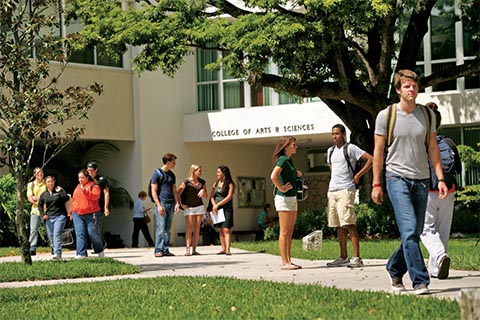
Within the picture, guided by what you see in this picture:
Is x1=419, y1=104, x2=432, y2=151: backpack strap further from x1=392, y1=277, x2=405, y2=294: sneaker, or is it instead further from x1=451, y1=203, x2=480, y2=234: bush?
x1=451, y1=203, x2=480, y2=234: bush

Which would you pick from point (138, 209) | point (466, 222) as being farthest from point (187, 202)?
point (138, 209)

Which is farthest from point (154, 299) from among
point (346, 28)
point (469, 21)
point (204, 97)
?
point (204, 97)

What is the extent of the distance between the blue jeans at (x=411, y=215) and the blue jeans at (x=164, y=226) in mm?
10387

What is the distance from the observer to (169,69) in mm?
24016

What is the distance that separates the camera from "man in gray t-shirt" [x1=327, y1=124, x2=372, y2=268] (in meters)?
14.7

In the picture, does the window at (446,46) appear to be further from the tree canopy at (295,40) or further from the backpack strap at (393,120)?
the backpack strap at (393,120)

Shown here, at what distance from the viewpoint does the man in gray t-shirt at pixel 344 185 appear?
579 inches

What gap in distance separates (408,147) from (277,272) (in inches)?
191

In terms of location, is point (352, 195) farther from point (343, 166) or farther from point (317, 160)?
point (317, 160)

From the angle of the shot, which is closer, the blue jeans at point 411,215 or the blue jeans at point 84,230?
the blue jeans at point 411,215

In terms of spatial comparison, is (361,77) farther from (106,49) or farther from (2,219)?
(2,219)

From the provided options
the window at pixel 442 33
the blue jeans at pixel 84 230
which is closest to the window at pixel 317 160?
the window at pixel 442 33

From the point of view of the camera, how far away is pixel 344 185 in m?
14.9

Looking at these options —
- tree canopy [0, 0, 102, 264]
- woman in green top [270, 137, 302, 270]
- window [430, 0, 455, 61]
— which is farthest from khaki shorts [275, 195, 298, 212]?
window [430, 0, 455, 61]
